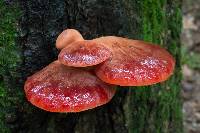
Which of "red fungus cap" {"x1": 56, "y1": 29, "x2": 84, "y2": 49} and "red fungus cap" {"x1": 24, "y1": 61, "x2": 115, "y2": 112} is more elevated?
"red fungus cap" {"x1": 56, "y1": 29, "x2": 84, "y2": 49}

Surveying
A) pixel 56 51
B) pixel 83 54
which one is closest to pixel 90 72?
pixel 83 54

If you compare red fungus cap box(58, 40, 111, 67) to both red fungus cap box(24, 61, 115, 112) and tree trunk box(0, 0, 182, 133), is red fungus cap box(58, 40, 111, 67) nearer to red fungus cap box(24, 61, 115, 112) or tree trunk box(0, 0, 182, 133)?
red fungus cap box(24, 61, 115, 112)

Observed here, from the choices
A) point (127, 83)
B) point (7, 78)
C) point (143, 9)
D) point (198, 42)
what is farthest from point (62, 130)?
point (198, 42)

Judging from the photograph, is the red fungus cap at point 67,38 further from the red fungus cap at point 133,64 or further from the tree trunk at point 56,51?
the tree trunk at point 56,51

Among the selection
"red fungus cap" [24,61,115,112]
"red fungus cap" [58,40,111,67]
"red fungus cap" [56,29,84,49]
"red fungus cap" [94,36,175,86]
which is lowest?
"red fungus cap" [24,61,115,112]

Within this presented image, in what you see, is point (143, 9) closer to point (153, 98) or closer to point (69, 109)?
point (153, 98)

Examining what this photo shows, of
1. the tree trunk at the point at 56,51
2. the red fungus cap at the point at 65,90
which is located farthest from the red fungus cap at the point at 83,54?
the tree trunk at the point at 56,51

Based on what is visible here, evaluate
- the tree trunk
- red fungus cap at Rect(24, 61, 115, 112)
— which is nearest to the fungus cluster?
red fungus cap at Rect(24, 61, 115, 112)
